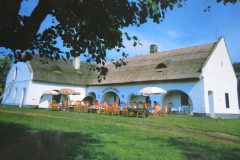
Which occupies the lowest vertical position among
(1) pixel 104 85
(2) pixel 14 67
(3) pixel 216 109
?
(3) pixel 216 109

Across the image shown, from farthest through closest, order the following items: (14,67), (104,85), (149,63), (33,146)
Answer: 1. (14,67)
2. (104,85)
3. (149,63)
4. (33,146)

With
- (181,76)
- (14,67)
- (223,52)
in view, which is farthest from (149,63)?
(14,67)

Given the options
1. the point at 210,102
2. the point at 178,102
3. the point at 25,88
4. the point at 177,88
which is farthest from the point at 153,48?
the point at 25,88

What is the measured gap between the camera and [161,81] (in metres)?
23.4

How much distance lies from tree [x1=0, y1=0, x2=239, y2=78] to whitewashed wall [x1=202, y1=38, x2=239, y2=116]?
17002 millimetres

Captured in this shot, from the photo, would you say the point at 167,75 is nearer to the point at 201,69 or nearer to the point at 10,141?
the point at 201,69

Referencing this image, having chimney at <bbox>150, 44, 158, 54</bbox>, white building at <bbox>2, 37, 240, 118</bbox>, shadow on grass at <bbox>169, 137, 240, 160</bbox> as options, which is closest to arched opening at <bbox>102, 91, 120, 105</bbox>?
white building at <bbox>2, 37, 240, 118</bbox>

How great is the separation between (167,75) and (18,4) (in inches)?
777

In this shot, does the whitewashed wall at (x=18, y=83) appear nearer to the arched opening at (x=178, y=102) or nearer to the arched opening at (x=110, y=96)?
the arched opening at (x=110, y=96)

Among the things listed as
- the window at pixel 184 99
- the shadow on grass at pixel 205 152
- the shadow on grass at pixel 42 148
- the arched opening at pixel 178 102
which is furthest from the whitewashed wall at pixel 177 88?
the shadow on grass at pixel 42 148

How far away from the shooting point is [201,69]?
68.3 feet

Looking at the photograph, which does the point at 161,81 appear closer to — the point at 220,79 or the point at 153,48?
the point at 220,79

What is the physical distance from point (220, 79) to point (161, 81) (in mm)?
6224

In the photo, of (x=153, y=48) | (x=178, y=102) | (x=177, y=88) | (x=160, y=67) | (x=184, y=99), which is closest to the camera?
(x=177, y=88)
